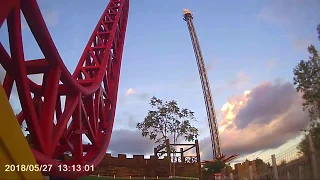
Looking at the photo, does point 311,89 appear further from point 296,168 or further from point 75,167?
point 75,167

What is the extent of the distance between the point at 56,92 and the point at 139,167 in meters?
16.0

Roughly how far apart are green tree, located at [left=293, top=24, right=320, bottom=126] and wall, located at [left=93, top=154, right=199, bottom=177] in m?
15.0

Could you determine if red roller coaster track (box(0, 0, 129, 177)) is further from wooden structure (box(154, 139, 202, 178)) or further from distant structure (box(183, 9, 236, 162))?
distant structure (box(183, 9, 236, 162))

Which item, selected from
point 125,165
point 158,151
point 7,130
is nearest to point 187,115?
point 158,151

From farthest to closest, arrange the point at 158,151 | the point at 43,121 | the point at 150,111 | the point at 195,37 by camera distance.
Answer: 1. the point at 195,37
2. the point at 150,111
3. the point at 158,151
4. the point at 43,121

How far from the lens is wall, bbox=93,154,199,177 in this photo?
73.7 ft

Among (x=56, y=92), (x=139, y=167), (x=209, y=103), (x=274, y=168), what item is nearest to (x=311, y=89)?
(x=274, y=168)

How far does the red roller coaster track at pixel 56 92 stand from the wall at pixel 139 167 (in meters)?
4.55

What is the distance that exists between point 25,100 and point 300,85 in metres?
8.42

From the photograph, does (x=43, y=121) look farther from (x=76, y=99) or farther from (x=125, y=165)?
(x=125, y=165)

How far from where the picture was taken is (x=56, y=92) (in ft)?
30.2

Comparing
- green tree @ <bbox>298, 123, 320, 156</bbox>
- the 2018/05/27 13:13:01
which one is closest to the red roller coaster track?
the 2018/05/27 13:13:01

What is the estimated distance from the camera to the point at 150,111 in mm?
28703

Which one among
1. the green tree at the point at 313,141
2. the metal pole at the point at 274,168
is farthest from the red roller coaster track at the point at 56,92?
the green tree at the point at 313,141
